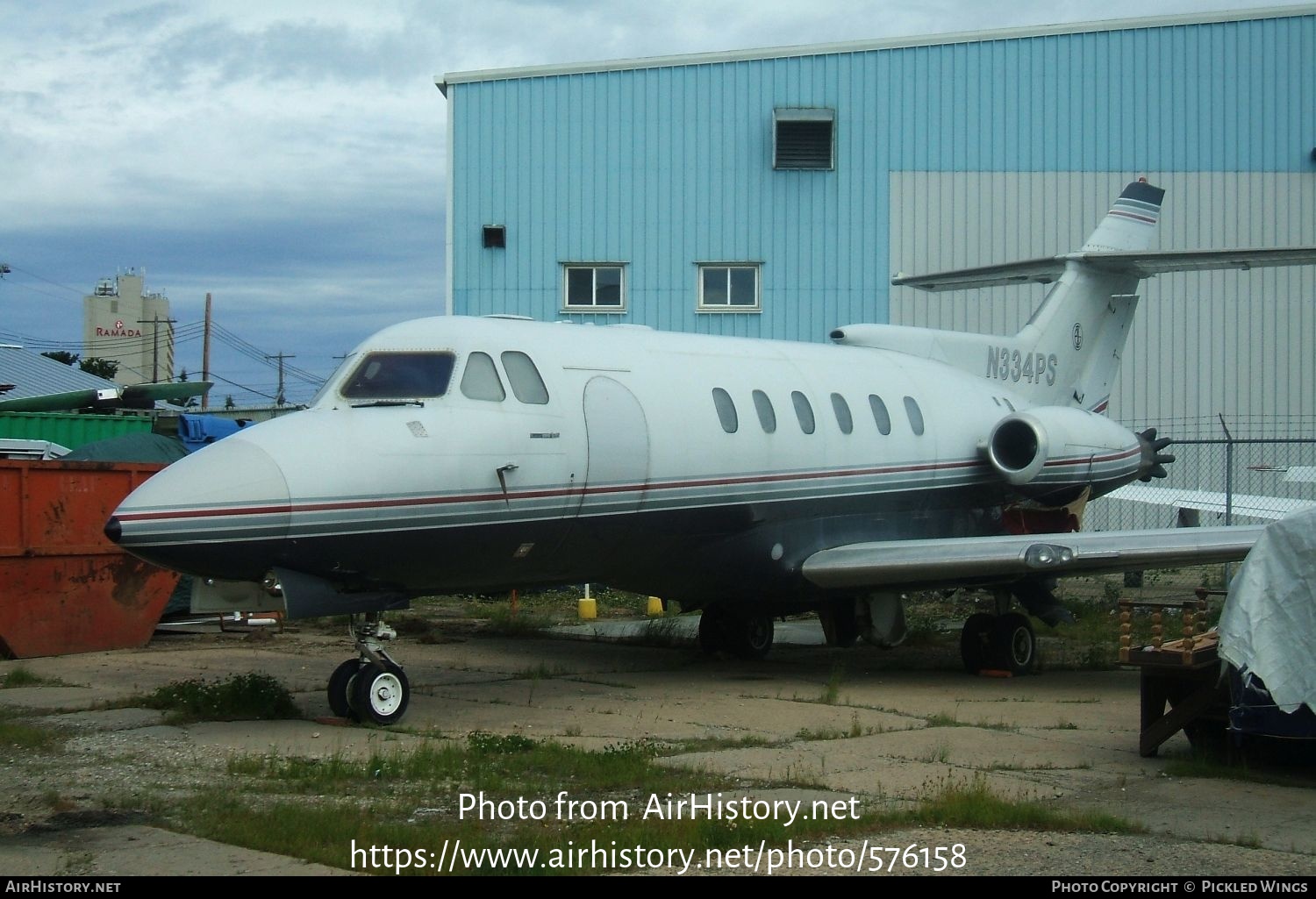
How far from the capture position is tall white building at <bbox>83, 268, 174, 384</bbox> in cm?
9050

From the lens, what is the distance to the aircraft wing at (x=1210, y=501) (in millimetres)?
20766

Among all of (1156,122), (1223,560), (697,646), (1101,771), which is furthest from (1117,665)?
(1156,122)

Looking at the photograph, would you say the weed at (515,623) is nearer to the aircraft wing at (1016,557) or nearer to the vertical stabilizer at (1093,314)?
the aircraft wing at (1016,557)

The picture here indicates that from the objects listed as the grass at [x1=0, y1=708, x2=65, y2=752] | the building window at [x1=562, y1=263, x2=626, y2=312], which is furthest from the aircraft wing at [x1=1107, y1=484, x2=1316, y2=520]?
the grass at [x1=0, y1=708, x2=65, y2=752]

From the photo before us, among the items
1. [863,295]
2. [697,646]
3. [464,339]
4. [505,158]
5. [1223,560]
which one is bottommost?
[697,646]

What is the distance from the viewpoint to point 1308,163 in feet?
78.1

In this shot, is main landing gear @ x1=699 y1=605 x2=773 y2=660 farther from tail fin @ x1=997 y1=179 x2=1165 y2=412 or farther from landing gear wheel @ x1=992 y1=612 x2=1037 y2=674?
tail fin @ x1=997 y1=179 x2=1165 y2=412

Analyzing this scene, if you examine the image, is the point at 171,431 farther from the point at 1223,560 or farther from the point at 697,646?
the point at 1223,560

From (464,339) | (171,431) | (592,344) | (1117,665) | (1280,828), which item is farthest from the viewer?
(171,431)

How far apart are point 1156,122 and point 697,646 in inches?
520

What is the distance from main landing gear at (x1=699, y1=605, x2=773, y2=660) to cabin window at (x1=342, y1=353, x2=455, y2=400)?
18.0 feet

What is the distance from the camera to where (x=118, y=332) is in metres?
92.2

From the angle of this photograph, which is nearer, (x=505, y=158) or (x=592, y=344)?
(x=592, y=344)

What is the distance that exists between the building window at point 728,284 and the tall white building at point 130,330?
232 feet
